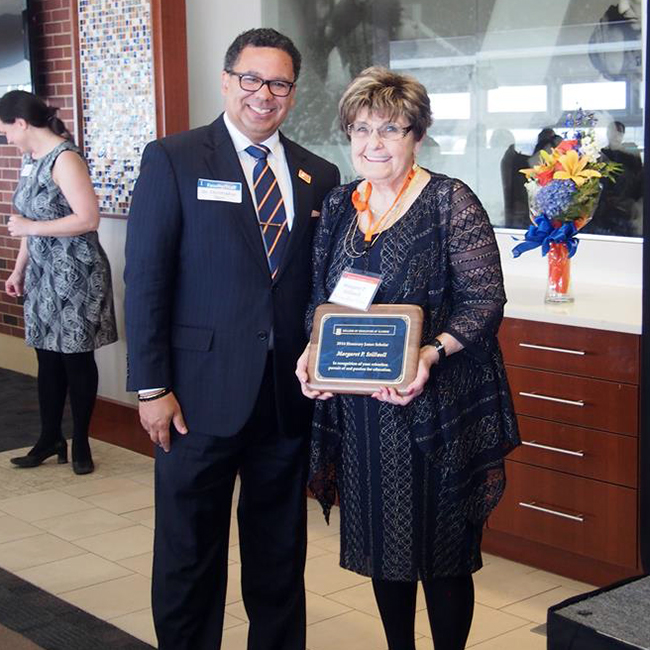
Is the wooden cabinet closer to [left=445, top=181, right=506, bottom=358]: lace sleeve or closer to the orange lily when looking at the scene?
the orange lily

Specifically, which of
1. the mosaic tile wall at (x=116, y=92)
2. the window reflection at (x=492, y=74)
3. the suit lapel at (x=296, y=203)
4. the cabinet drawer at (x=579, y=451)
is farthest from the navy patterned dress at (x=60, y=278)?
the suit lapel at (x=296, y=203)

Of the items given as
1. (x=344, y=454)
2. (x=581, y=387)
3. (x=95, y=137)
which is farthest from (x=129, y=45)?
(x=344, y=454)

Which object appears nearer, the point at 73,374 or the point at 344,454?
the point at 344,454

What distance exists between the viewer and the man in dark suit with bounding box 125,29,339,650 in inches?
98.3

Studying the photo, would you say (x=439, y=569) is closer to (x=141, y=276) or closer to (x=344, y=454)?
(x=344, y=454)

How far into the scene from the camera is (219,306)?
254 centimetres

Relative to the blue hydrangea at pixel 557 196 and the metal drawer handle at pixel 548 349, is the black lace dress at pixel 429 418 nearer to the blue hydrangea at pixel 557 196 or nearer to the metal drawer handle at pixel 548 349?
the metal drawer handle at pixel 548 349

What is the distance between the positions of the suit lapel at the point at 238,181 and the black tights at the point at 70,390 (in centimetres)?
263

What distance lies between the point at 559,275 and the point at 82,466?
8.17ft

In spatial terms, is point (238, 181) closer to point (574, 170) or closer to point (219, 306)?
point (219, 306)

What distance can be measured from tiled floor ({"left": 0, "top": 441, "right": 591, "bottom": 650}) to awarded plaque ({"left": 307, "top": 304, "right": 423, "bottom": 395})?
124 centimetres

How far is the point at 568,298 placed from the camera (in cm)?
383

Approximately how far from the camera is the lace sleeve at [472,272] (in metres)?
2.37

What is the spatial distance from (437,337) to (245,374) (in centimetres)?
46
